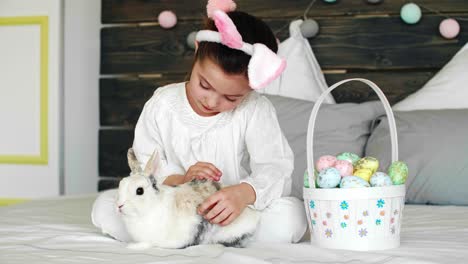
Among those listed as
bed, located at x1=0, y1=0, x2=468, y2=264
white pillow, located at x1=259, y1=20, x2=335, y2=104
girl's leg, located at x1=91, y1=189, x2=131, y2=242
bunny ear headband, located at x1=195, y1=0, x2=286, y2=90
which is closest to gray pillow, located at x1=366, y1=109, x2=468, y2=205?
bed, located at x1=0, y1=0, x2=468, y2=264

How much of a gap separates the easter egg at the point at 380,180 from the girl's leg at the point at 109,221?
0.54 metres

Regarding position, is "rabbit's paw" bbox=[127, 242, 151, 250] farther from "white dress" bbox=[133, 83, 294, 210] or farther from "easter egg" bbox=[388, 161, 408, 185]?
"easter egg" bbox=[388, 161, 408, 185]

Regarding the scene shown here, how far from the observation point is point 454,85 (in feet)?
8.23

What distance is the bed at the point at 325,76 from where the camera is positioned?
1.87 metres

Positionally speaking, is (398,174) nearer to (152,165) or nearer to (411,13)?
(152,165)

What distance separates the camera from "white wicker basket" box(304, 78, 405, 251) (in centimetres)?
143

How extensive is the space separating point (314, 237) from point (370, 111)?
1.08 metres

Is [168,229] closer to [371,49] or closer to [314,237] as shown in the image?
[314,237]

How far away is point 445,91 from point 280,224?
1.17 m

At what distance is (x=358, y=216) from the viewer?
1439 mm

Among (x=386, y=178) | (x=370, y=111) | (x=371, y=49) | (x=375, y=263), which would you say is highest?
(x=371, y=49)

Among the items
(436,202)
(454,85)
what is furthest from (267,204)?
(454,85)

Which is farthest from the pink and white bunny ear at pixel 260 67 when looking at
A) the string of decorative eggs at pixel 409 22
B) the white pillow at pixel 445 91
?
the string of decorative eggs at pixel 409 22

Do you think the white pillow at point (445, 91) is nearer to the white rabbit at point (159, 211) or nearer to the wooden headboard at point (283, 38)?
the wooden headboard at point (283, 38)
